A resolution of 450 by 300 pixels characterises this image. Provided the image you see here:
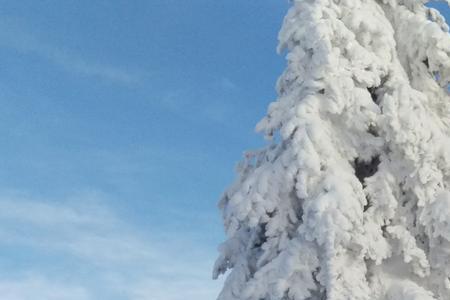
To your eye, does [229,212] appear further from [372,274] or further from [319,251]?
[372,274]

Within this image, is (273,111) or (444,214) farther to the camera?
(273,111)

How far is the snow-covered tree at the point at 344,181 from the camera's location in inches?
491

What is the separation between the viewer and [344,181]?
12.6 m

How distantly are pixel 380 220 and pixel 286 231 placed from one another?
65.7 inches

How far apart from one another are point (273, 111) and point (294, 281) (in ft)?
10.2

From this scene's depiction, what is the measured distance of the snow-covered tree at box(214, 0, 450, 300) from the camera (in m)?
12.5

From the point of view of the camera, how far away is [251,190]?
1296 centimetres

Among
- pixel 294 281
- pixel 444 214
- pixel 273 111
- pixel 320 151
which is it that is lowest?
pixel 294 281

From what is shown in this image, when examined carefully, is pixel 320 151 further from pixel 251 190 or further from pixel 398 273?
pixel 398 273

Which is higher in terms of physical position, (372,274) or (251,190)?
(251,190)

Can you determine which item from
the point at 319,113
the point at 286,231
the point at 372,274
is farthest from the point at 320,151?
the point at 372,274

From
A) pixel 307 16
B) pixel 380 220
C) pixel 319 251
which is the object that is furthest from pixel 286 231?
pixel 307 16

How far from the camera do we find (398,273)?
13359mm

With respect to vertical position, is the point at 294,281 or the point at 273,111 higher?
the point at 273,111
